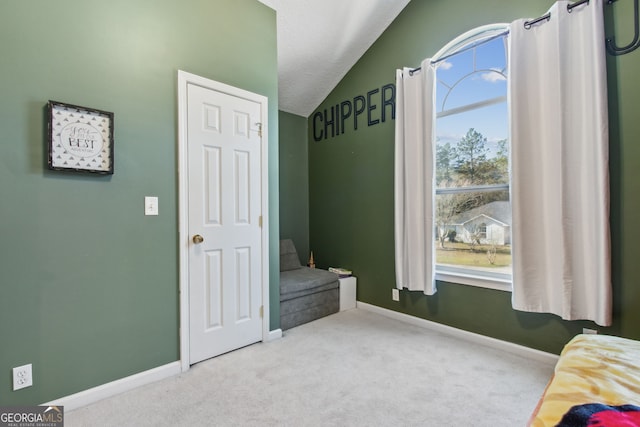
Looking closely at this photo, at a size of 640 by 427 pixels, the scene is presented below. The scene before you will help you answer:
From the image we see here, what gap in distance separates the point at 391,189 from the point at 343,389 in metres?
2.05

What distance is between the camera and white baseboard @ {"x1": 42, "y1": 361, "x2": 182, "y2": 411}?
1794mm

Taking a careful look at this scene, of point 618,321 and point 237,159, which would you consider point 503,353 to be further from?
point 237,159

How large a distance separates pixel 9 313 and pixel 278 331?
5.99 feet

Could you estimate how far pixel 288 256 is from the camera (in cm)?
381

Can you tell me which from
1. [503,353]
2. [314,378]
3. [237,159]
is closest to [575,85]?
[503,353]

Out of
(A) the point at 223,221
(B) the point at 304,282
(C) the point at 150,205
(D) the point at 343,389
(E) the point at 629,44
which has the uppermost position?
(E) the point at 629,44

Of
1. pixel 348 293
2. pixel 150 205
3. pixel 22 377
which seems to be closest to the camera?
pixel 22 377

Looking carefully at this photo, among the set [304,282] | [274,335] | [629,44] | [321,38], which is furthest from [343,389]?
[321,38]

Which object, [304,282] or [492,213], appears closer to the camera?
[492,213]

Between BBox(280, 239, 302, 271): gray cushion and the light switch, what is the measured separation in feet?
6.04

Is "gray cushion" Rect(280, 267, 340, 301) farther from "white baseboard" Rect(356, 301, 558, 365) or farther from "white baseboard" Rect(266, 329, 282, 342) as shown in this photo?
"white baseboard" Rect(356, 301, 558, 365)

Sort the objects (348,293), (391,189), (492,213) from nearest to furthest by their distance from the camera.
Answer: (492,213) < (391,189) < (348,293)

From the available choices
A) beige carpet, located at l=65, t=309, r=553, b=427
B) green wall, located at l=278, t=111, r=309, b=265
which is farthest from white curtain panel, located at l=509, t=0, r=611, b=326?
green wall, located at l=278, t=111, r=309, b=265

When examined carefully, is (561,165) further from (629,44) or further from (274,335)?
(274,335)
